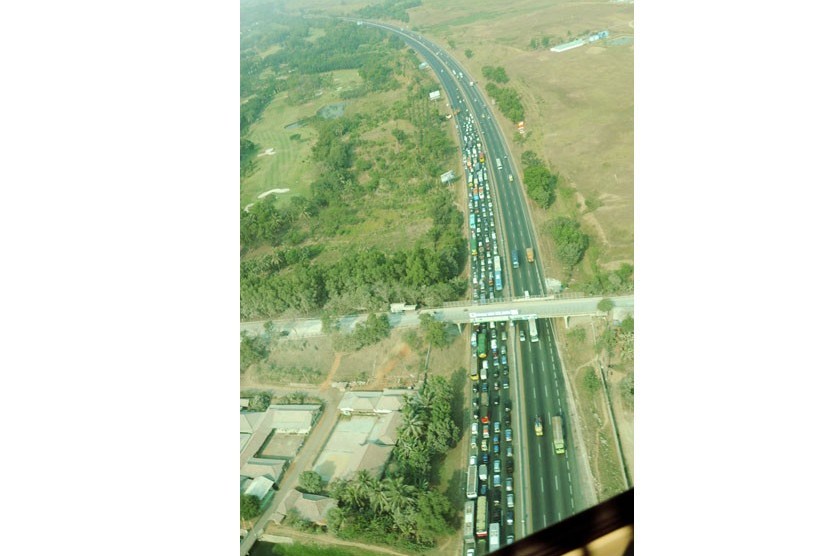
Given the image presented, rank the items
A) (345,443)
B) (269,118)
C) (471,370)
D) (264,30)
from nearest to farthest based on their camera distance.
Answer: (345,443) → (471,370) → (269,118) → (264,30)

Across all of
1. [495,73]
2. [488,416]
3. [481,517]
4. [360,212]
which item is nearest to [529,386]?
[488,416]

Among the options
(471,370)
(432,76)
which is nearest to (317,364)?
(471,370)

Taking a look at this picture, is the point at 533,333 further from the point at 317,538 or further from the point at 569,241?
the point at 317,538


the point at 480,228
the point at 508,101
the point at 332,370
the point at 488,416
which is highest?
the point at 508,101

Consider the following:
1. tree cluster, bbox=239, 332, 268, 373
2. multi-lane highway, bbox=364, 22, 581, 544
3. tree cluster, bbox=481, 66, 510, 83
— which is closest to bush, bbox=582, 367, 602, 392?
multi-lane highway, bbox=364, 22, 581, 544

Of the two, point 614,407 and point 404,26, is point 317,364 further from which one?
point 404,26

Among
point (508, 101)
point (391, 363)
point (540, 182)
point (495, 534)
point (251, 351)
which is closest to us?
point (495, 534)

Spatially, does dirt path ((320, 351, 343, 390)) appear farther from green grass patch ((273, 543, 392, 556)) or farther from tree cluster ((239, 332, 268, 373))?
green grass patch ((273, 543, 392, 556))
